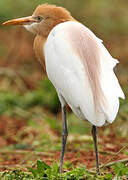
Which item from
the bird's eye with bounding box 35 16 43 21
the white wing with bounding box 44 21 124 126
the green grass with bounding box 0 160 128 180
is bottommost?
the green grass with bounding box 0 160 128 180

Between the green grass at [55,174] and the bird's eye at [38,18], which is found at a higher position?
the bird's eye at [38,18]

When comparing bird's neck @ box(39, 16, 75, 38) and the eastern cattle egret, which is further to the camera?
bird's neck @ box(39, 16, 75, 38)

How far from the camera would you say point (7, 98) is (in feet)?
19.7

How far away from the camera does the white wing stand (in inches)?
117

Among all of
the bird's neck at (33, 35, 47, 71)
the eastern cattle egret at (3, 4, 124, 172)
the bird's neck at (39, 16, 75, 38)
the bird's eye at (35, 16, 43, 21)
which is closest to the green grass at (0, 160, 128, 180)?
the eastern cattle egret at (3, 4, 124, 172)

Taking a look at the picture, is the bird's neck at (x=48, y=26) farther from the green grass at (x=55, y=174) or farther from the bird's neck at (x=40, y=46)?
the green grass at (x=55, y=174)

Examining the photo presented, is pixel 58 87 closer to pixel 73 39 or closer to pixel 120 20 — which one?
pixel 73 39

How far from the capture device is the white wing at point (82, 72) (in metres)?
2.97

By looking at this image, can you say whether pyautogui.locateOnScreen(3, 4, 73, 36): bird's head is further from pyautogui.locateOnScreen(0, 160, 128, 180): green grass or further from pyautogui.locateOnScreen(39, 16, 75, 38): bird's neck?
pyautogui.locateOnScreen(0, 160, 128, 180): green grass

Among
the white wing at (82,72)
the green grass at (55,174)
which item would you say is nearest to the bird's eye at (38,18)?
the white wing at (82,72)

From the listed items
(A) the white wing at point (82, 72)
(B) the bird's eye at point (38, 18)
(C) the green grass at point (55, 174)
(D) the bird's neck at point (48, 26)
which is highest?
(B) the bird's eye at point (38, 18)

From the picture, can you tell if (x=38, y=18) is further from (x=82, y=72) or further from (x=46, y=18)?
(x=82, y=72)

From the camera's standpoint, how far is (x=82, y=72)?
10.1 ft

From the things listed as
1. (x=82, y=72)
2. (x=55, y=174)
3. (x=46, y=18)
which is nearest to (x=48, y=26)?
(x=46, y=18)
